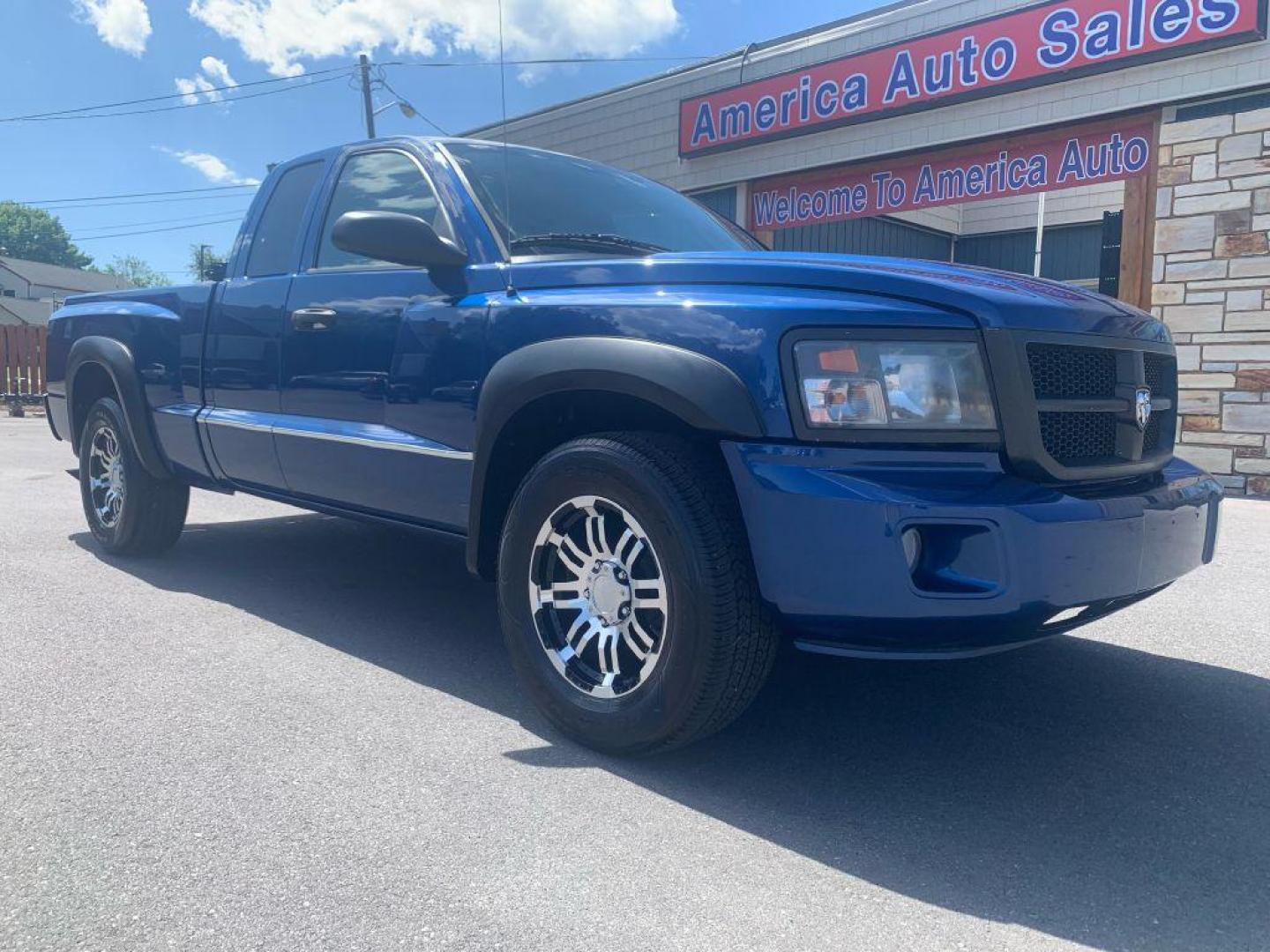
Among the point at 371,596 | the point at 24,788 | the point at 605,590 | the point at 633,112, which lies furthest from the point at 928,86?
the point at 24,788

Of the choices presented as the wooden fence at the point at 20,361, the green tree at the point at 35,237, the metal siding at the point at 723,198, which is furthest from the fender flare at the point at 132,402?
the green tree at the point at 35,237

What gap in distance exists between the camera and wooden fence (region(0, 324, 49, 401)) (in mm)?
18844

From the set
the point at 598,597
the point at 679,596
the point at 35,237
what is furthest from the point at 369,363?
the point at 35,237

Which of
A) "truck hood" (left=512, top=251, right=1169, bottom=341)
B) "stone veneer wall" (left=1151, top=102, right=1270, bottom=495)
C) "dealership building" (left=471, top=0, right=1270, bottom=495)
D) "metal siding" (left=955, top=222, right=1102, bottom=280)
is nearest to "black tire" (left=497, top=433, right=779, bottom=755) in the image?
"truck hood" (left=512, top=251, right=1169, bottom=341)

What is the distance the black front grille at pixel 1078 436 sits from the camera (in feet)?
8.27

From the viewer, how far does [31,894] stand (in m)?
2.09

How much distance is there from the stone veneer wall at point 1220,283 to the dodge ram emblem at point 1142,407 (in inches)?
278

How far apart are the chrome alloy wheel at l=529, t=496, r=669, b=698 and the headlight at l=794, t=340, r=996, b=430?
59 centimetres

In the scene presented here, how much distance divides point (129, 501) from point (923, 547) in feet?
13.7

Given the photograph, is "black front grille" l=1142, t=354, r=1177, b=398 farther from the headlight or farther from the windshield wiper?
the windshield wiper

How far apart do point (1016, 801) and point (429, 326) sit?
2214 millimetres

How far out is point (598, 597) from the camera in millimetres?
2850

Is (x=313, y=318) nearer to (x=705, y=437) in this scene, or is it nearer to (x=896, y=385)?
(x=705, y=437)

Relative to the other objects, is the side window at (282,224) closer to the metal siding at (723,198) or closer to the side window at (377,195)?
the side window at (377,195)
